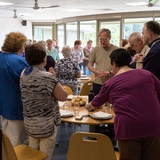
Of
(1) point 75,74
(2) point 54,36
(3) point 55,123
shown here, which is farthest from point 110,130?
(2) point 54,36

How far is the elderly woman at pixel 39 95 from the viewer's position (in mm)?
1958

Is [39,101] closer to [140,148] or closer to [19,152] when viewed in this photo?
[19,152]

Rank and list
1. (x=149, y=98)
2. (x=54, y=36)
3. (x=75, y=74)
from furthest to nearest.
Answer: (x=54, y=36) → (x=75, y=74) → (x=149, y=98)

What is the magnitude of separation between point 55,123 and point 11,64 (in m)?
0.73

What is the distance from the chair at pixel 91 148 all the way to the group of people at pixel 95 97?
10cm

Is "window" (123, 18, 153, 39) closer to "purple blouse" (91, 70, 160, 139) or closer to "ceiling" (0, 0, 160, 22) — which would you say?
"ceiling" (0, 0, 160, 22)

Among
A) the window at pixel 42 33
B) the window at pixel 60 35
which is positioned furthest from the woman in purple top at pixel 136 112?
the window at pixel 42 33

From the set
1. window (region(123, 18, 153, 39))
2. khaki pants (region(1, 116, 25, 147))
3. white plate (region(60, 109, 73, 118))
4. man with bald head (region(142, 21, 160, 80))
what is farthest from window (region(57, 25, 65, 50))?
khaki pants (region(1, 116, 25, 147))

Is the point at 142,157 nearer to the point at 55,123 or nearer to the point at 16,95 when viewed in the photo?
the point at 55,123

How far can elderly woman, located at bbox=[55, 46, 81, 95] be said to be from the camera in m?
3.94

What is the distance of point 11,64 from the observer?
2.32 meters

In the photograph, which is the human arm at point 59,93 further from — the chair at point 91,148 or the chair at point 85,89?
the chair at point 85,89

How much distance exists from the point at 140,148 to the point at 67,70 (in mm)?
2340

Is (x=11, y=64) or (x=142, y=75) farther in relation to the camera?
(x=11, y=64)
